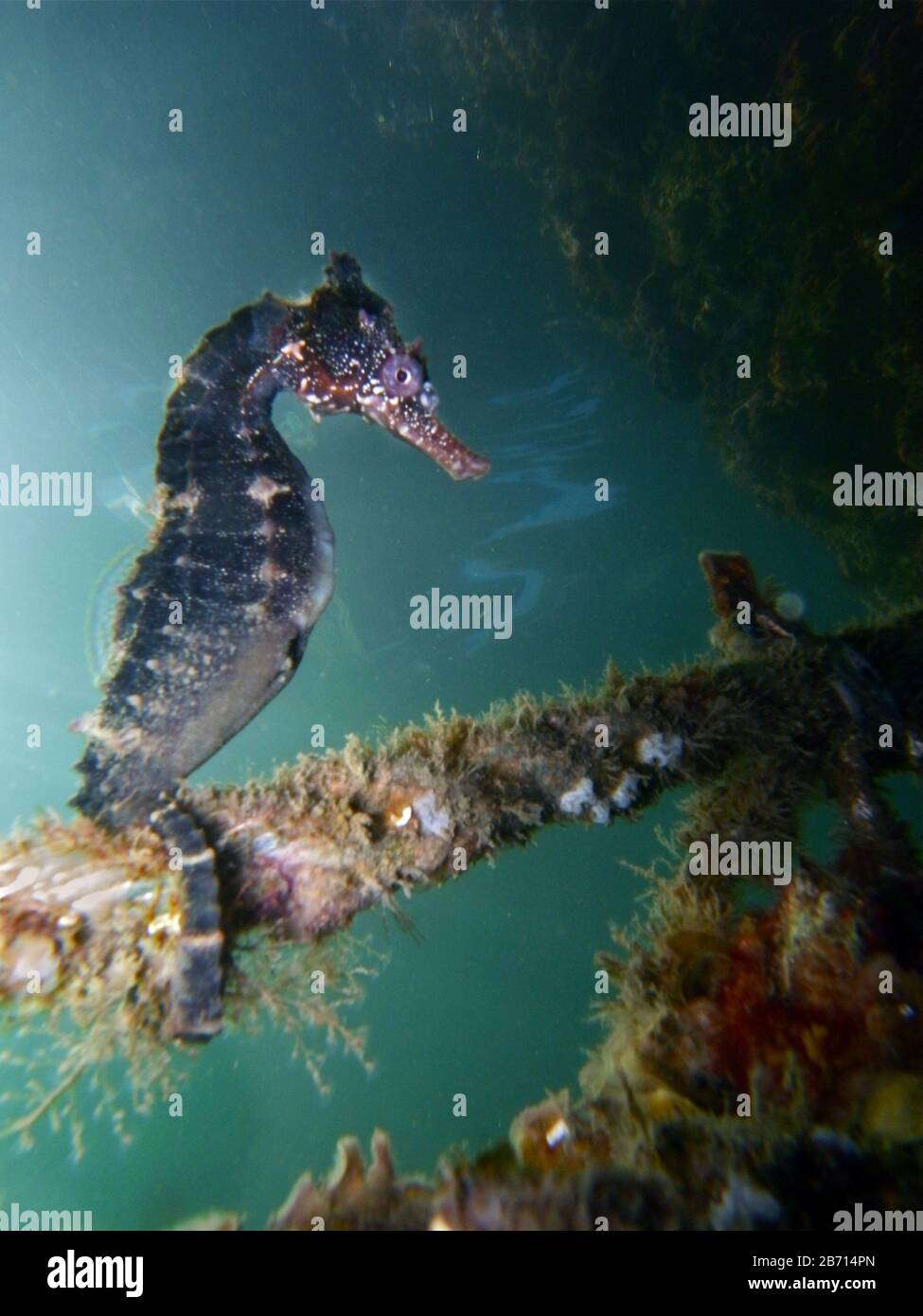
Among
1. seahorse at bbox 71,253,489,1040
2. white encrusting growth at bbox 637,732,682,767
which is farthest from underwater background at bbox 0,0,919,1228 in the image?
white encrusting growth at bbox 637,732,682,767

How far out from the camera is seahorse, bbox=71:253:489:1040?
2934 millimetres

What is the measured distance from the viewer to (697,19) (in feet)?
27.6

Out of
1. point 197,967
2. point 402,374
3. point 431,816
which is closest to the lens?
point 197,967

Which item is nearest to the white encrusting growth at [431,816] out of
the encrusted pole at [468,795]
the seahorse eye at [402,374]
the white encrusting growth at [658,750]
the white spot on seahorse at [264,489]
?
the encrusted pole at [468,795]

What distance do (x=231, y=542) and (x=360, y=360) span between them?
126cm

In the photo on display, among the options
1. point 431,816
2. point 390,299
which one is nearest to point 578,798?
point 431,816

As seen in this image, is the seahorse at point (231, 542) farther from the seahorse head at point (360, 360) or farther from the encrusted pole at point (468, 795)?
the encrusted pole at point (468, 795)

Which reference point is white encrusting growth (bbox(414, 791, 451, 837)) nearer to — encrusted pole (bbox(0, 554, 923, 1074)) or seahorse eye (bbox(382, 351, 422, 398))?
encrusted pole (bbox(0, 554, 923, 1074))

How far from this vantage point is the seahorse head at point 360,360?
135 inches

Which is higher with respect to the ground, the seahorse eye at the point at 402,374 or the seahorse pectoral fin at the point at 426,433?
the seahorse eye at the point at 402,374

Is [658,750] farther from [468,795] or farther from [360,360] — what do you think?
[360,360]

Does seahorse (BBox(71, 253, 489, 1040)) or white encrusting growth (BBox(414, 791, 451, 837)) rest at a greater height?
seahorse (BBox(71, 253, 489, 1040))

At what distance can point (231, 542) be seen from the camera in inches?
126
